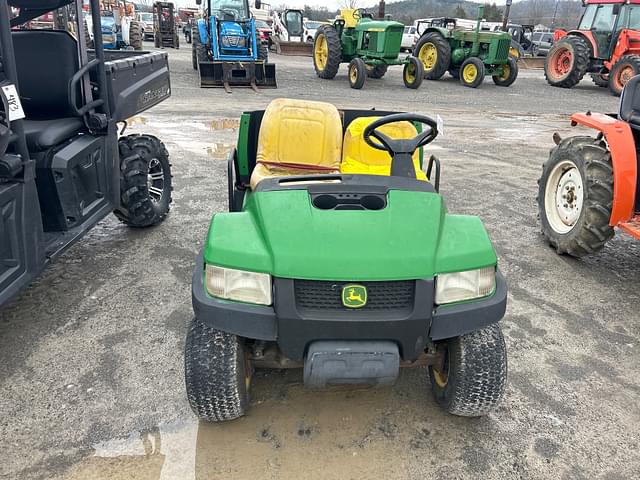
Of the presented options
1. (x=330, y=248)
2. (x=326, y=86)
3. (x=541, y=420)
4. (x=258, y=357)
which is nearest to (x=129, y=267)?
(x=258, y=357)

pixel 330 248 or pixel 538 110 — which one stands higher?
pixel 330 248

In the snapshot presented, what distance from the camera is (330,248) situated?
1.94 metres

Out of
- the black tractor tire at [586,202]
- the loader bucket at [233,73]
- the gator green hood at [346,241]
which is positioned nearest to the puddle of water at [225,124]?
the loader bucket at [233,73]

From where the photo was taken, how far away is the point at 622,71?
1382 centimetres

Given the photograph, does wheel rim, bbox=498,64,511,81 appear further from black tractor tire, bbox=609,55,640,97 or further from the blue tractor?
the blue tractor

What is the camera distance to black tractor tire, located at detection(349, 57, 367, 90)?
13.1m

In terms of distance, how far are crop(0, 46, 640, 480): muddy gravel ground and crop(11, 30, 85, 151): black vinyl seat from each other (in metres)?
1.05

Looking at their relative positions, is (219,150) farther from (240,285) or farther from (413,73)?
(413,73)

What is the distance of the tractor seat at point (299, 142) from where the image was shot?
10.6ft

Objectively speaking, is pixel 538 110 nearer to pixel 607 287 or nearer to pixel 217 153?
pixel 217 153

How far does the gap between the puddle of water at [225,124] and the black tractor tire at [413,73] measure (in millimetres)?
6131

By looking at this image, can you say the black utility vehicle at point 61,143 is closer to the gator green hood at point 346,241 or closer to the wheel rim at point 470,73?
the gator green hood at point 346,241

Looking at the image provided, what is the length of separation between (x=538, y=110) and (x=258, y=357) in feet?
38.9

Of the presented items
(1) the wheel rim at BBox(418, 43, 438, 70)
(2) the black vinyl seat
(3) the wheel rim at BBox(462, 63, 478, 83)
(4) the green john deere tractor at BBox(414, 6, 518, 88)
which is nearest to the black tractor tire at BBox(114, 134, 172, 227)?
(2) the black vinyl seat
